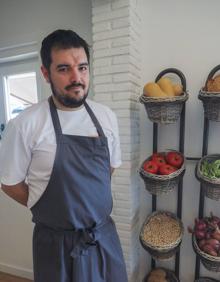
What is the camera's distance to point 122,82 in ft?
4.62

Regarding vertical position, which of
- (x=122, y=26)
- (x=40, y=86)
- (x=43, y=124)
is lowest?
(x=43, y=124)

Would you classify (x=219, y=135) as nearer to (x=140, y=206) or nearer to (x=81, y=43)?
(x=140, y=206)

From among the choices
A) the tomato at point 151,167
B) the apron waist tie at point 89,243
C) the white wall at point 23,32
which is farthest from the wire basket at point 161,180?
the white wall at point 23,32

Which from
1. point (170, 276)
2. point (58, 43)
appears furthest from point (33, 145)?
point (170, 276)

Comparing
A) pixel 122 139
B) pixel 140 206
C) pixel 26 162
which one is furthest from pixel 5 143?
pixel 140 206

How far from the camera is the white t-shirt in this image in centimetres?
97

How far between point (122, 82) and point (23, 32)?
1013 mm

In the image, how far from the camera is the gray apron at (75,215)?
0.97 m

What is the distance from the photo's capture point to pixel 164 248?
1.30m

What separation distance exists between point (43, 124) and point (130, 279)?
119cm

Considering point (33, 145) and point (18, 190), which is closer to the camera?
point (33, 145)

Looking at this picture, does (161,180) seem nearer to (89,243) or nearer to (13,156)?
(89,243)

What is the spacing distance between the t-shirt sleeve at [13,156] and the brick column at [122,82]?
631 mm

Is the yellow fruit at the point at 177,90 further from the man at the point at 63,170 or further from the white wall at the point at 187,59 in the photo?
the man at the point at 63,170
